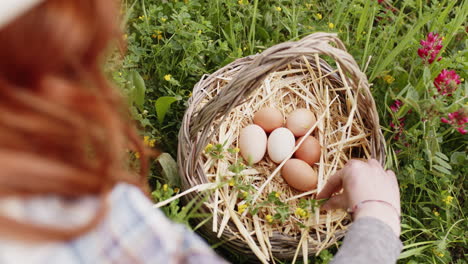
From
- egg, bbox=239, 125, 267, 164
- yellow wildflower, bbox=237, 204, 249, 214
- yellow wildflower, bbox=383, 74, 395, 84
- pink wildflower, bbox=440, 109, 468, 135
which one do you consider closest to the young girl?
yellow wildflower, bbox=237, 204, 249, 214

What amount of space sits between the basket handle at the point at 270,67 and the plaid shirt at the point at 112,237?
1.98ft

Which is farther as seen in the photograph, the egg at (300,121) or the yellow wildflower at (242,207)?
the egg at (300,121)

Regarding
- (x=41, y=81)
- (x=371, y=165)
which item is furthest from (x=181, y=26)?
(x=41, y=81)

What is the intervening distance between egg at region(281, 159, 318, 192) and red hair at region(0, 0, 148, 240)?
108 centimetres

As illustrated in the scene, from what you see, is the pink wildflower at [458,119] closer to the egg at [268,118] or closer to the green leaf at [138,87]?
the egg at [268,118]

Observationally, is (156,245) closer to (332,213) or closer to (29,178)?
(29,178)

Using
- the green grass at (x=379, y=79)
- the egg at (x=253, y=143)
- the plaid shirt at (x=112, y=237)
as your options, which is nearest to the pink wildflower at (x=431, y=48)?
the green grass at (x=379, y=79)

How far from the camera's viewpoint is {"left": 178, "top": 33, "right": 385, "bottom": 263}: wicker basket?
134 centimetres

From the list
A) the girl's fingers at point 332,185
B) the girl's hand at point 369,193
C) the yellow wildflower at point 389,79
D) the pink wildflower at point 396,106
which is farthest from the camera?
the yellow wildflower at point 389,79

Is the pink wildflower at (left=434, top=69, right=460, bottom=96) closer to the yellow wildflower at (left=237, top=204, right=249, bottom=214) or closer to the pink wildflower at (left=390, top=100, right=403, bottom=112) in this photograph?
the pink wildflower at (left=390, top=100, right=403, bottom=112)

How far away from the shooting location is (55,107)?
595 millimetres

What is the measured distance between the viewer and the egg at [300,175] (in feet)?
5.47

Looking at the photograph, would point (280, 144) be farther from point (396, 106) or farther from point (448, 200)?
point (448, 200)

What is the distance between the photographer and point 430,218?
1648 mm
